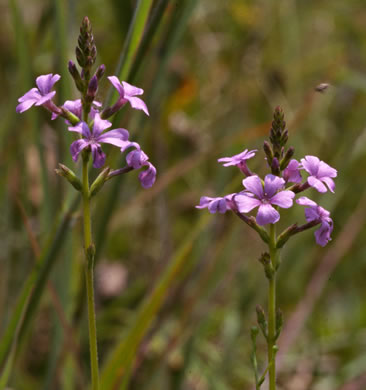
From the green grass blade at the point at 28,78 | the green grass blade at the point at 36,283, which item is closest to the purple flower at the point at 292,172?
the green grass blade at the point at 36,283

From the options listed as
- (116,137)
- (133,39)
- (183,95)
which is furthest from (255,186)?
(183,95)

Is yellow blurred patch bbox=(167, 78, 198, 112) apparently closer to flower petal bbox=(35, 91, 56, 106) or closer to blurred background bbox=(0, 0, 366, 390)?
blurred background bbox=(0, 0, 366, 390)

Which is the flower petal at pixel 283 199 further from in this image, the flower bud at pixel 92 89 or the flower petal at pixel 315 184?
the flower bud at pixel 92 89

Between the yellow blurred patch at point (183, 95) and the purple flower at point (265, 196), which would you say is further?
the yellow blurred patch at point (183, 95)

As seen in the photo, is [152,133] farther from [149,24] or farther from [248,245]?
[149,24]

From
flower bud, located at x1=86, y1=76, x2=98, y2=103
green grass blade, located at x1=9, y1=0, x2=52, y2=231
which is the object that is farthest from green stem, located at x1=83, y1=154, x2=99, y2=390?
green grass blade, located at x1=9, y1=0, x2=52, y2=231

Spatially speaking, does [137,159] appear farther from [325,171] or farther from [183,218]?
[183,218]

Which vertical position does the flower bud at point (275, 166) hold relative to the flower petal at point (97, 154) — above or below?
below

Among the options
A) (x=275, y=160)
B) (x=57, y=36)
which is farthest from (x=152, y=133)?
(x=275, y=160)
